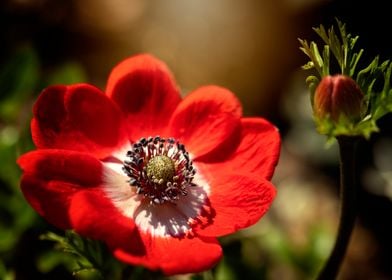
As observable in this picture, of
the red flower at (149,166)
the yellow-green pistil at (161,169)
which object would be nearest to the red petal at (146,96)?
the red flower at (149,166)

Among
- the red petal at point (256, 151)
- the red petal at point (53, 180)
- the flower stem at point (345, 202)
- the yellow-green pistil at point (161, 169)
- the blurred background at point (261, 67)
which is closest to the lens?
the red petal at point (53, 180)

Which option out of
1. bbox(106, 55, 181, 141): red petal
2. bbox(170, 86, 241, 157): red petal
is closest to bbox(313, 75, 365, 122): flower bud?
bbox(170, 86, 241, 157): red petal

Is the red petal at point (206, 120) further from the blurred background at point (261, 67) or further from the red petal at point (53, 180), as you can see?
the blurred background at point (261, 67)

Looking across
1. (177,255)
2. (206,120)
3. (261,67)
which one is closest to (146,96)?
→ (206,120)

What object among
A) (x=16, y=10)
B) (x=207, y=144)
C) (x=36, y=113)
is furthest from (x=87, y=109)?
(x=16, y=10)

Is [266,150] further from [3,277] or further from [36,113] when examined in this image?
[3,277]

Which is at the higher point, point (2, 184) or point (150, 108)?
point (150, 108)
